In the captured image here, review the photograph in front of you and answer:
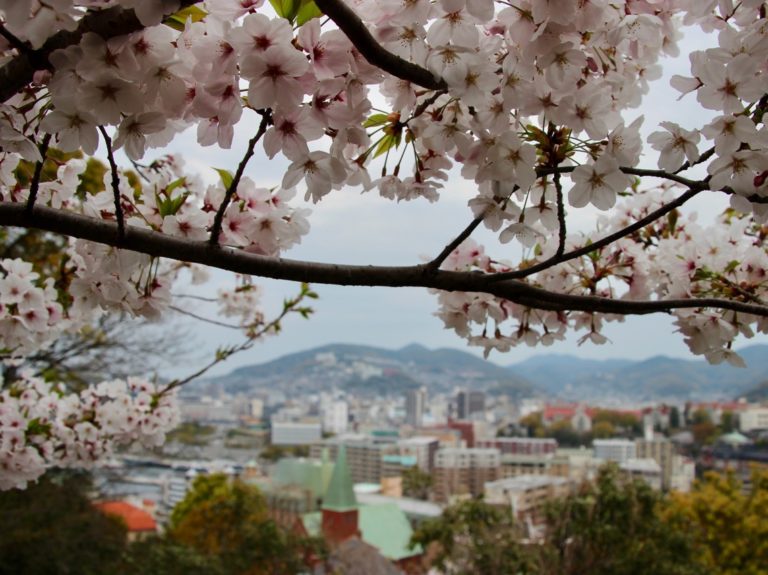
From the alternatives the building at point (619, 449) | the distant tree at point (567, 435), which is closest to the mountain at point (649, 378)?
the distant tree at point (567, 435)

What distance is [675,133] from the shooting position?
842 mm

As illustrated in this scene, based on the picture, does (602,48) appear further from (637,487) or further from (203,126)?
(637,487)

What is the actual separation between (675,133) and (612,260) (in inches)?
25.1

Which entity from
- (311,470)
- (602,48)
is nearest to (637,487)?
(602,48)

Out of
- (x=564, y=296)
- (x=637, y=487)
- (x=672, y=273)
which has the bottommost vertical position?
(x=637, y=487)

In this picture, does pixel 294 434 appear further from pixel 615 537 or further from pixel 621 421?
pixel 615 537

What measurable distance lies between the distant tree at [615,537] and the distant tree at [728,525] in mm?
731

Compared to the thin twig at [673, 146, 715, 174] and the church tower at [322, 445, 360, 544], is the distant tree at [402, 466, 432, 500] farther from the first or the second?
the thin twig at [673, 146, 715, 174]

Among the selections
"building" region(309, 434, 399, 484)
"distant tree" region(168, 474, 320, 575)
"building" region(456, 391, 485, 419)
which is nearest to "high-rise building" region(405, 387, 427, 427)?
"building" region(456, 391, 485, 419)

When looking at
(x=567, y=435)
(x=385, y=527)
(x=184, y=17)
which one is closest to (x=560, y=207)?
(x=184, y=17)

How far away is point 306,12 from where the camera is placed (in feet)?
2.32

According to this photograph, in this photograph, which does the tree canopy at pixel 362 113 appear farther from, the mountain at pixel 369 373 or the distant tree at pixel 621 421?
the mountain at pixel 369 373

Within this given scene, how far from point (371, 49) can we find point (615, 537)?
34.9 feet

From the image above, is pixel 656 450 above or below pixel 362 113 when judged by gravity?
below
